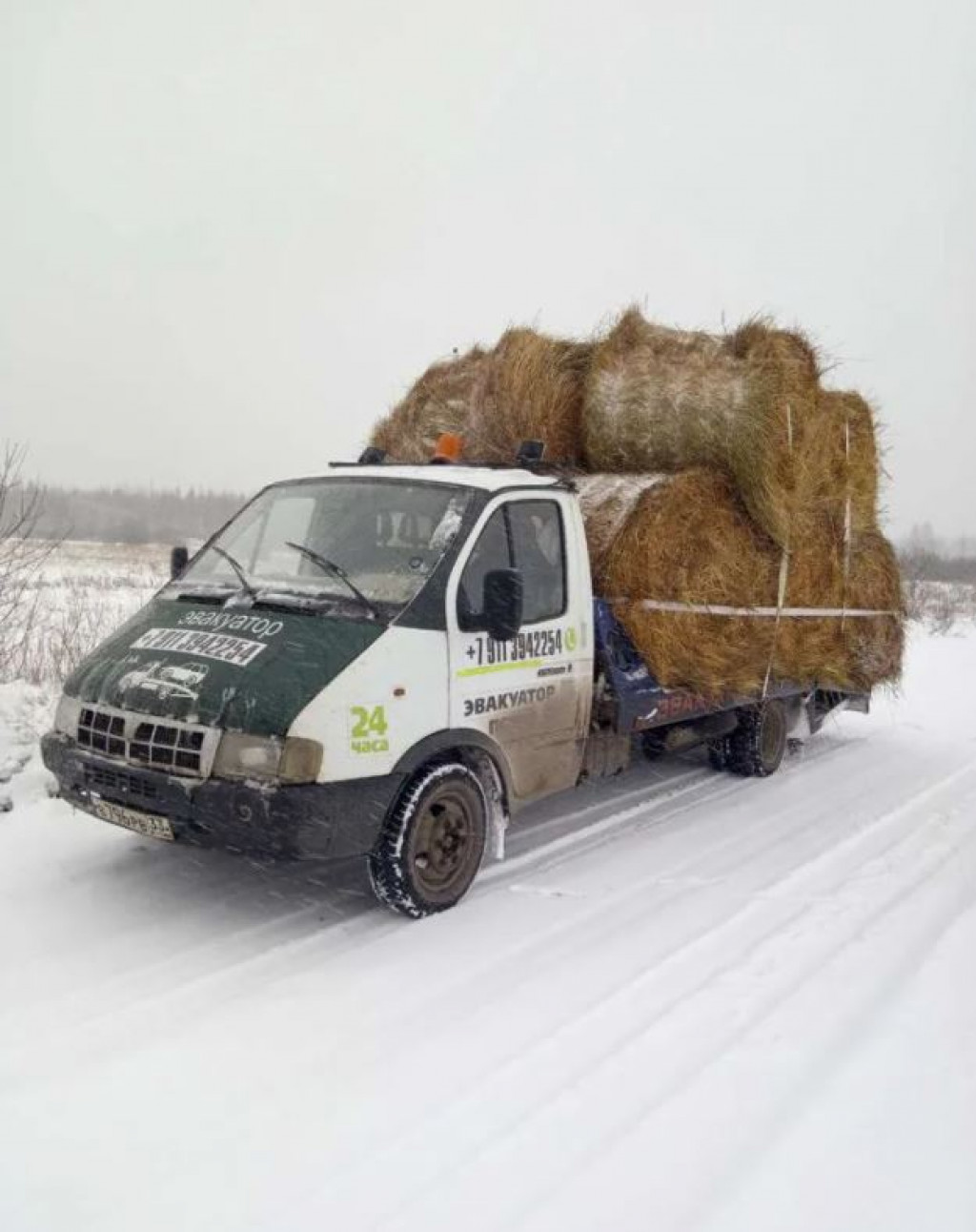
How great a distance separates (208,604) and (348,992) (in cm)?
203

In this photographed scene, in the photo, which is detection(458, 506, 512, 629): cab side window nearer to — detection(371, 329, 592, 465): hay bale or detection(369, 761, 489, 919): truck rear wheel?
detection(369, 761, 489, 919): truck rear wheel

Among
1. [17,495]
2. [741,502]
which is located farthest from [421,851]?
[17,495]

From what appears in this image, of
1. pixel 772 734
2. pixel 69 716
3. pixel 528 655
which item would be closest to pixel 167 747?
pixel 69 716

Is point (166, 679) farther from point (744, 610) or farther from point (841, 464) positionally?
point (841, 464)

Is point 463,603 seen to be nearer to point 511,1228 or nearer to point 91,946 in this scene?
point 91,946

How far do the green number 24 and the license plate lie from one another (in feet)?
2.88

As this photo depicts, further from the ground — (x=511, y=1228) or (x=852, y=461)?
(x=852, y=461)

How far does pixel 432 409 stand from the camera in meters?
7.00

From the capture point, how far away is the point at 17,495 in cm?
766

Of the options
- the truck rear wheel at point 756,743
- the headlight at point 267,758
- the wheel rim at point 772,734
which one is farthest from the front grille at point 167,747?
the wheel rim at point 772,734

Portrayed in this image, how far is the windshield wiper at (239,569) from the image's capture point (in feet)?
15.2

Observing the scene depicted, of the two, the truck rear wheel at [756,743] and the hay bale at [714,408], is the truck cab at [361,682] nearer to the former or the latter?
the hay bale at [714,408]

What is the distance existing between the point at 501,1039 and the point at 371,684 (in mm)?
1508

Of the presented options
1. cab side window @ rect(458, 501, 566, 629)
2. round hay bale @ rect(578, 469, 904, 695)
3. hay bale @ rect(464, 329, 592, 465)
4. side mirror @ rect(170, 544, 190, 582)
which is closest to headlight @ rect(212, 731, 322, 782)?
cab side window @ rect(458, 501, 566, 629)
